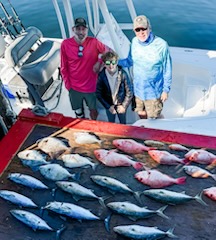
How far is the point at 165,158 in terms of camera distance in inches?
90.0

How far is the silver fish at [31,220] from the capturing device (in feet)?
6.40

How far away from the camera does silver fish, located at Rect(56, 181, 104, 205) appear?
209cm

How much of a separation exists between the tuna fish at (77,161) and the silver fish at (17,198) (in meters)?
0.37

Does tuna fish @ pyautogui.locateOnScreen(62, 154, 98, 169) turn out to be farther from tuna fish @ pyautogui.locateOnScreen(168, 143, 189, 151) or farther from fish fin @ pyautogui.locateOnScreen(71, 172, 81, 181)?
tuna fish @ pyautogui.locateOnScreen(168, 143, 189, 151)

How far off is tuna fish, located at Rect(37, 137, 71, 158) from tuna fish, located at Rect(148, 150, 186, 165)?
66cm

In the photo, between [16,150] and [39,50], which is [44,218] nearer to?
[16,150]

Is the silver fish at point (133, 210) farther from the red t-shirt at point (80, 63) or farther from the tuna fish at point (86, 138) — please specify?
the red t-shirt at point (80, 63)

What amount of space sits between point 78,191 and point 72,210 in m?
0.15

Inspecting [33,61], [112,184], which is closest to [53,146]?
[112,184]

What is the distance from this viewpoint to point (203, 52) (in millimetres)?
5152

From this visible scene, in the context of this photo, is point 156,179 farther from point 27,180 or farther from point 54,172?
point 27,180

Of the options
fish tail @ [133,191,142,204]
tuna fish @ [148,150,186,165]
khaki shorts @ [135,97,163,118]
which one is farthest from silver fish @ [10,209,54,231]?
khaki shorts @ [135,97,163,118]

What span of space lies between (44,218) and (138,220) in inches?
23.2

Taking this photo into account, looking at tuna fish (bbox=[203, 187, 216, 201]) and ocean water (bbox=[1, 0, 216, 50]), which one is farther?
ocean water (bbox=[1, 0, 216, 50])
